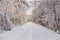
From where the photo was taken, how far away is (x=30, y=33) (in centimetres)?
239

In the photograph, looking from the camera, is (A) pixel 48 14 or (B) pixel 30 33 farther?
(A) pixel 48 14

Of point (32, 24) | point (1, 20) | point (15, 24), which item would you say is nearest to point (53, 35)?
point (32, 24)

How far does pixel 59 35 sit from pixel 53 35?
10 centimetres

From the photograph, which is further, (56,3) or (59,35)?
(56,3)

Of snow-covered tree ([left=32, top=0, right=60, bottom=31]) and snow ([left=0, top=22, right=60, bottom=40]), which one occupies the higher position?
snow-covered tree ([left=32, top=0, right=60, bottom=31])

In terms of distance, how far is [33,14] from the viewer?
271 cm

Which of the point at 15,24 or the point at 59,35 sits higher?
the point at 15,24

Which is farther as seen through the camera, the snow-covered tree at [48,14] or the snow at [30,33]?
the snow-covered tree at [48,14]

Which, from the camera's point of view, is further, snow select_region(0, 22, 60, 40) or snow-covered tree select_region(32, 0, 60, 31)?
snow-covered tree select_region(32, 0, 60, 31)

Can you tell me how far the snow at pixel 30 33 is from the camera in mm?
2213

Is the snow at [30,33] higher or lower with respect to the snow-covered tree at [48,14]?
lower

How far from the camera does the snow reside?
2213mm

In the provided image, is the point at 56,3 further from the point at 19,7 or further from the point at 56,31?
the point at 19,7

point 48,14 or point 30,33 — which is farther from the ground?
point 48,14
